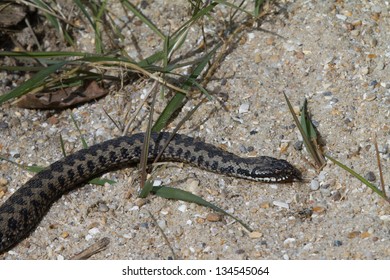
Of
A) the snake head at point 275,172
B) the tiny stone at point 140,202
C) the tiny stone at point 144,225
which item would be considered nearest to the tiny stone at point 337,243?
the snake head at point 275,172

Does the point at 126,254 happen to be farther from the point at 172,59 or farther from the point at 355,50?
the point at 355,50

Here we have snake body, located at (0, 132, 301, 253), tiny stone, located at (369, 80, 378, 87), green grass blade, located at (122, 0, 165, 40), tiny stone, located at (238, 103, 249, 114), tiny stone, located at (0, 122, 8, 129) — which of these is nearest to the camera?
snake body, located at (0, 132, 301, 253)

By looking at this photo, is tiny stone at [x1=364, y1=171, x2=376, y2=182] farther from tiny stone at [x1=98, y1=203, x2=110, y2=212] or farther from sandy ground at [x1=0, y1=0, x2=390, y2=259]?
tiny stone at [x1=98, y1=203, x2=110, y2=212]

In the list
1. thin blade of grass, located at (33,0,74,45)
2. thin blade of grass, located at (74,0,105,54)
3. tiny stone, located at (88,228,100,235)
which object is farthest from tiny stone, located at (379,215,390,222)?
thin blade of grass, located at (33,0,74,45)

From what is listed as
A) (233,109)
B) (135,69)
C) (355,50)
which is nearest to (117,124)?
(135,69)

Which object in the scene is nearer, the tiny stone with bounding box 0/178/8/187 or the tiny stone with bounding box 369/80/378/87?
the tiny stone with bounding box 0/178/8/187

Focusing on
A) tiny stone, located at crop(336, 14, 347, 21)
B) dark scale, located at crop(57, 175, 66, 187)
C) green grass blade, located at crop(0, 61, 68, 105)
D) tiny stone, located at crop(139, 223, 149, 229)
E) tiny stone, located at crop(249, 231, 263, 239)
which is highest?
tiny stone, located at crop(336, 14, 347, 21)
